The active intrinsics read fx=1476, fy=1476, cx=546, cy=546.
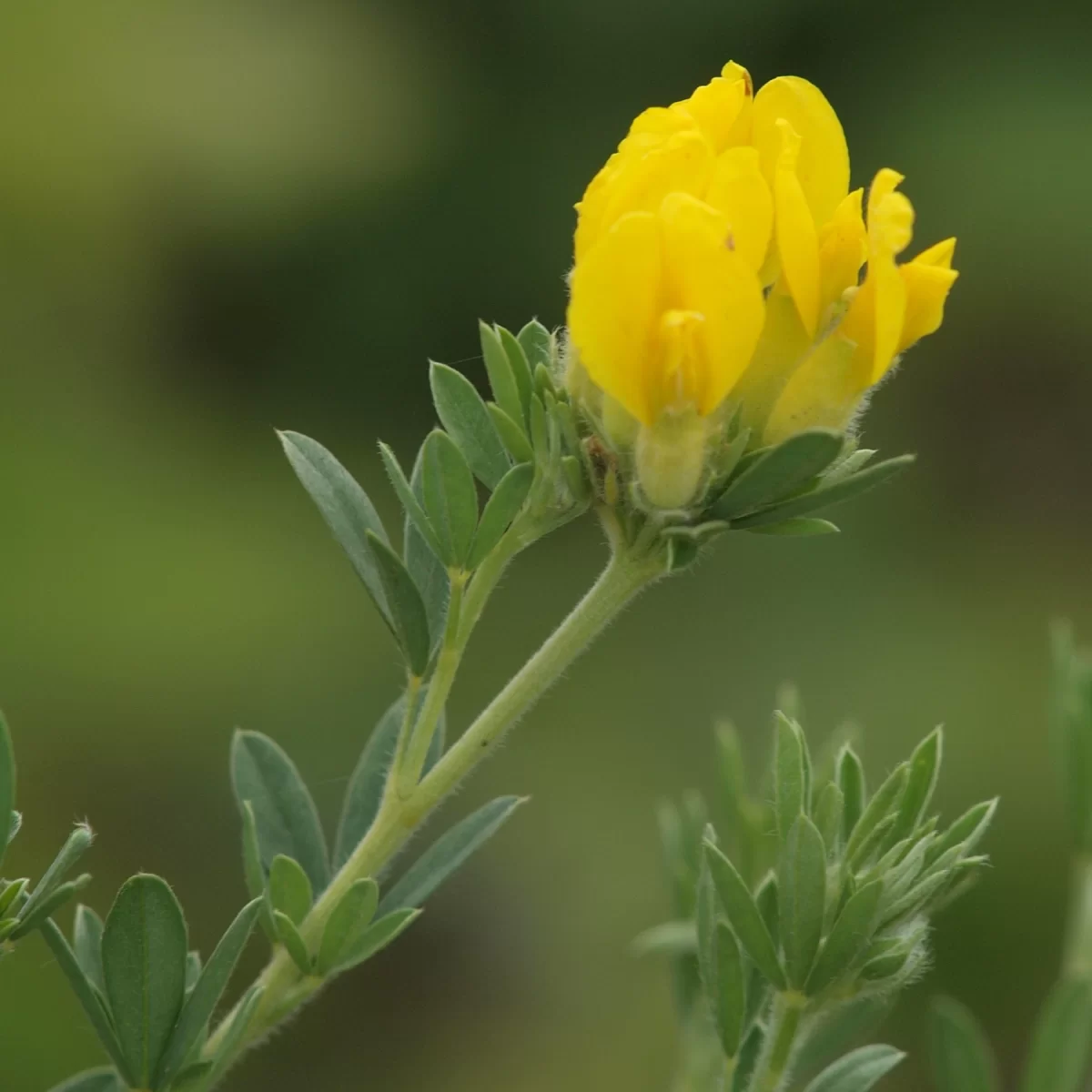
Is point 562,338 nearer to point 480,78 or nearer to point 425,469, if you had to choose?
point 425,469

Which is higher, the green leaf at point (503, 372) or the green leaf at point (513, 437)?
the green leaf at point (503, 372)

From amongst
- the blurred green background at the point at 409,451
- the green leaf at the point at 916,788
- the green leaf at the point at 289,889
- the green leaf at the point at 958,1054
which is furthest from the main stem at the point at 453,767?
the blurred green background at the point at 409,451

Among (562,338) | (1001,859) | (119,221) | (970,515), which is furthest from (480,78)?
(562,338)

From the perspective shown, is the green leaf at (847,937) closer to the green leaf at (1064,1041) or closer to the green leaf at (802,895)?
the green leaf at (802,895)

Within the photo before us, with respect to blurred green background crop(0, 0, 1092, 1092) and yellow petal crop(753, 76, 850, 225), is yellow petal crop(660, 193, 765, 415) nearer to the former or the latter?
yellow petal crop(753, 76, 850, 225)

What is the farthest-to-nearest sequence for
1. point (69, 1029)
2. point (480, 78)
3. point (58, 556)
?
point (480, 78)
point (58, 556)
point (69, 1029)

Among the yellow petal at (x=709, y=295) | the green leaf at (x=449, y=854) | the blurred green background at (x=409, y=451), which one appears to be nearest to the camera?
the yellow petal at (x=709, y=295)
